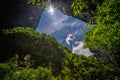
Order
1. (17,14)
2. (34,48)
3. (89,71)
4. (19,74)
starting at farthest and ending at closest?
(17,14) → (34,48) → (89,71) → (19,74)

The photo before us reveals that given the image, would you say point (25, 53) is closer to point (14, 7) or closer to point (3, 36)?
point (3, 36)

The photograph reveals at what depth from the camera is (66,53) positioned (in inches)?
1273

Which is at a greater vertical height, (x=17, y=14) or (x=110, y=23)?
(x=17, y=14)

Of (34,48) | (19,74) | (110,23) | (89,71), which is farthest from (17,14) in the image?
(110,23)

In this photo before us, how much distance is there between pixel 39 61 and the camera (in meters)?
33.9

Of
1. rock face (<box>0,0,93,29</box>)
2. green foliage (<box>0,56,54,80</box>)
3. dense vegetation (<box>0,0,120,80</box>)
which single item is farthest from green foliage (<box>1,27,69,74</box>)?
rock face (<box>0,0,93,29</box>)

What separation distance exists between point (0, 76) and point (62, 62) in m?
12.1

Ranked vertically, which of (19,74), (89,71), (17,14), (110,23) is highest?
(17,14)

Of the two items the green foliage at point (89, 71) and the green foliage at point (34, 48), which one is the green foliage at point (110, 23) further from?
the green foliage at point (34, 48)

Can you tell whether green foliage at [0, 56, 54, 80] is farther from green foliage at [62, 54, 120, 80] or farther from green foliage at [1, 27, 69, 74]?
green foliage at [1, 27, 69, 74]

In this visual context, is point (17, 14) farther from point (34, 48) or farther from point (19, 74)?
point (19, 74)

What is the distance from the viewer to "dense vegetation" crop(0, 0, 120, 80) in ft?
52.4

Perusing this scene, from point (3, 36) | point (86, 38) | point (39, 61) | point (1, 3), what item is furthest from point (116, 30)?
point (1, 3)

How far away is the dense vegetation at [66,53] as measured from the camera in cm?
1597
